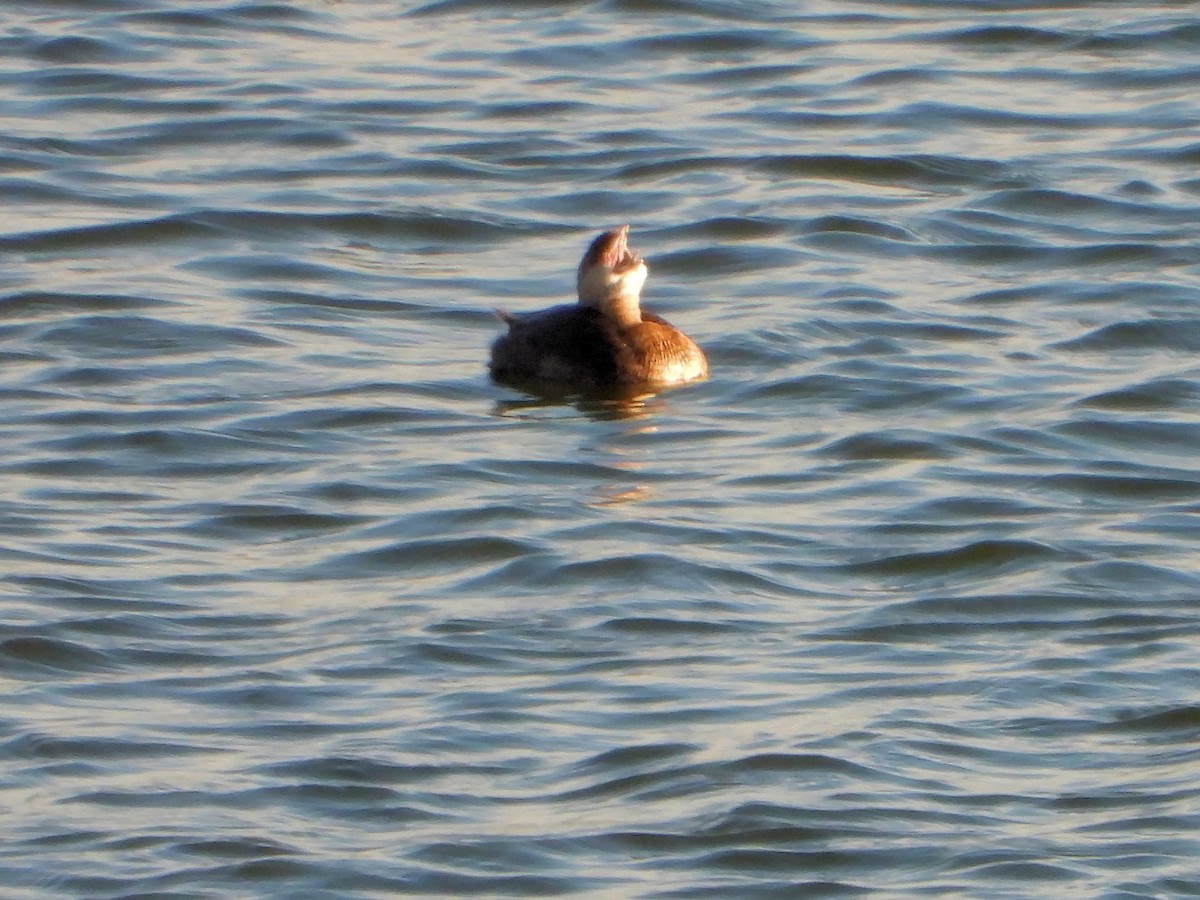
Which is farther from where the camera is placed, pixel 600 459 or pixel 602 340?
pixel 602 340

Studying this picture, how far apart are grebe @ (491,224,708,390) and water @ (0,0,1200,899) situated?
6.6 inches

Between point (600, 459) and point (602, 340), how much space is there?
1.40m

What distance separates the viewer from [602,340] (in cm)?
1254

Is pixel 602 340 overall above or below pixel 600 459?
above

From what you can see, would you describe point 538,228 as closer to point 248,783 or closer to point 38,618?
point 38,618

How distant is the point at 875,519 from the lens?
10172 millimetres

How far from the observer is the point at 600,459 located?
11219 mm

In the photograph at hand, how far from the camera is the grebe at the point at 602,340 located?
12281 millimetres

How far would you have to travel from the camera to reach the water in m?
7.28

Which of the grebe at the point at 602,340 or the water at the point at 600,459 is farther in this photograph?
the grebe at the point at 602,340

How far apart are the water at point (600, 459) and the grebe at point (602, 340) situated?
169 mm

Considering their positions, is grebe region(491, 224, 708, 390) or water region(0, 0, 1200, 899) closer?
water region(0, 0, 1200, 899)

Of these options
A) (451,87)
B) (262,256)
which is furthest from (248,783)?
(451,87)

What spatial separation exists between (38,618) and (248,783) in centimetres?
162
